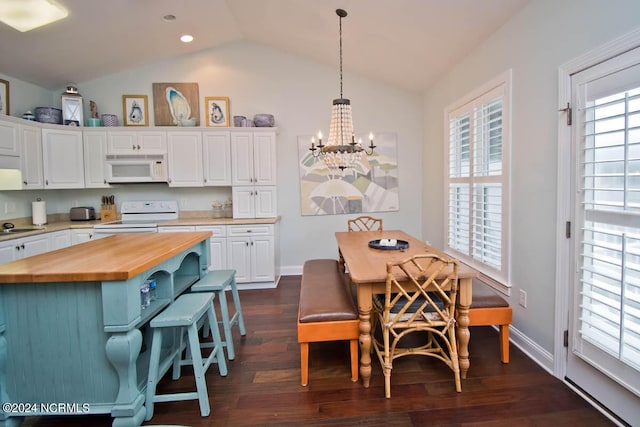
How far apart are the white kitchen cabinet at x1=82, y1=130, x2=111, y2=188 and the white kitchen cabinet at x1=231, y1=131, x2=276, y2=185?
172cm

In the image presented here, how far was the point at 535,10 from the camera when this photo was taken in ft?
7.43

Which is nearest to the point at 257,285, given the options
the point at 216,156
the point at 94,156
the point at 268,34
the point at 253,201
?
the point at 253,201

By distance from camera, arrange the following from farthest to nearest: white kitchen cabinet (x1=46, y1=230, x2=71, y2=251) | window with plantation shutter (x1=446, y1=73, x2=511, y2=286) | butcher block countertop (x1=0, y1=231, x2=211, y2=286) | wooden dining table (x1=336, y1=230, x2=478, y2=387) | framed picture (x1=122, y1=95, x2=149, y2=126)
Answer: framed picture (x1=122, y1=95, x2=149, y2=126) < white kitchen cabinet (x1=46, y1=230, x2=71, y2=251) < window with plantation shutter (x1=446, y1=73, x2=511, y2=286) < wooden dining table (x1=336, y1=230, x2=478, y2=387) < butcher block countertop (x1=0, y1=231, x2=211, y2=286)

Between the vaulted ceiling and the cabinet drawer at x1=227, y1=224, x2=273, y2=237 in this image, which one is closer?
the vaulted ceiling

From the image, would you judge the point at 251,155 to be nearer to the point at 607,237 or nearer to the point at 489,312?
the point at 489,312

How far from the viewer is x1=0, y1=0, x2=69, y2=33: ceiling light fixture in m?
2.30

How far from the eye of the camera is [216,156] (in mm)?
4352

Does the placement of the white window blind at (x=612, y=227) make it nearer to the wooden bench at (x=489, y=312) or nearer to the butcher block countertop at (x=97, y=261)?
the wooden bench at (x=489, y=312)

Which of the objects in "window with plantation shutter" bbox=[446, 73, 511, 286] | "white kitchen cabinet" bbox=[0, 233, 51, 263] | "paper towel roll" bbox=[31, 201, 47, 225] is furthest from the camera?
"paper towel roll" bbox=[31, 201, 47, 225]

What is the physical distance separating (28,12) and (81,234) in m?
2.56

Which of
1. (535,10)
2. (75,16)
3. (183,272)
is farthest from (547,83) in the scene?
(75,16)

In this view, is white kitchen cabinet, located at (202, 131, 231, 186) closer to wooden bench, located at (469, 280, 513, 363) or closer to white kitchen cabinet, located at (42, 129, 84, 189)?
white kitchen cabinet, located at (42, 129, 84, 189)

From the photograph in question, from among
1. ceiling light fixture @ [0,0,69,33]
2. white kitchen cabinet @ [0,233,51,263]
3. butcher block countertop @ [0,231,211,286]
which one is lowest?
white kitchen cabinet @ [0,233,51,263]

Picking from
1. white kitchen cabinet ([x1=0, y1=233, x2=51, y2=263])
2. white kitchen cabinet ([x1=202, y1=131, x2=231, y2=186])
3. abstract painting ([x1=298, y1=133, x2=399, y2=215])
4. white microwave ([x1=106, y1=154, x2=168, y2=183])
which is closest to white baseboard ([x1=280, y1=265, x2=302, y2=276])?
abstract painting ([x1=298, y1=133, x2=399, y2=215])
